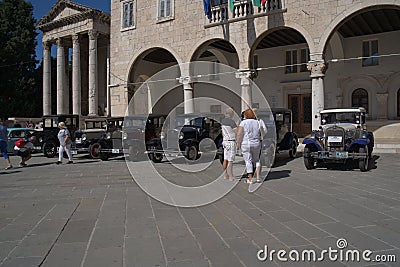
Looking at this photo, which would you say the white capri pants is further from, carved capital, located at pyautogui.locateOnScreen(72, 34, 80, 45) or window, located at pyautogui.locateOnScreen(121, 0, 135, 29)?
carved capital, located at pyautogui.locateOnScreen(72, 34, 80, 45)

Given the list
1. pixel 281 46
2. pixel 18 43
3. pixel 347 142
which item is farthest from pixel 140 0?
pixel 18 43

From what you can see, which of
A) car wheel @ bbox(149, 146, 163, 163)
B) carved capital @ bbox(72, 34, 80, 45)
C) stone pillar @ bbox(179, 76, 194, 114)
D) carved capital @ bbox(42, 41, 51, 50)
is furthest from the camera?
carved capital @ bbox(42, 41, 51, 50)

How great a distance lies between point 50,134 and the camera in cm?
1585

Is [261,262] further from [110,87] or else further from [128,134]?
[110,87]

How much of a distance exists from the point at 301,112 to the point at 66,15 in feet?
61.1

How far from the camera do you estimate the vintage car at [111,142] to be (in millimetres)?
13123

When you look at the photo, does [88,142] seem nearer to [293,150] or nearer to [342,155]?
[293,150]

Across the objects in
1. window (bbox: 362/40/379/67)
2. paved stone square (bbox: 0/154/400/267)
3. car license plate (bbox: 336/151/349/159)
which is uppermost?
window (bbox: 362/40/379/67)

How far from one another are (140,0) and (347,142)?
592 inches

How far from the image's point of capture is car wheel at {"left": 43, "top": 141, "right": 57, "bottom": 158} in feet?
50.2

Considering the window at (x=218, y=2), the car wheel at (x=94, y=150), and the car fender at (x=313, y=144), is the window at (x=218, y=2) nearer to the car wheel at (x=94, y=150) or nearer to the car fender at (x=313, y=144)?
the car wheel at (x=94, y=150)

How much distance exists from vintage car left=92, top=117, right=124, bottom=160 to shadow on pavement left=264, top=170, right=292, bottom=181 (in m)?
5.96

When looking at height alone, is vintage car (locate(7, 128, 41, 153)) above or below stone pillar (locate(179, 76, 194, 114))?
below

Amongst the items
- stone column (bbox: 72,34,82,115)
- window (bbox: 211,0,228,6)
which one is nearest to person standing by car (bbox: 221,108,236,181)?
window (bbox: 211,0,228,6)
